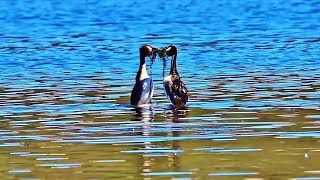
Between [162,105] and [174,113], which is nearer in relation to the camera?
[174,113]

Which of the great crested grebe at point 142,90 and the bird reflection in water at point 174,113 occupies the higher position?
the great crested grebe at point 142,90

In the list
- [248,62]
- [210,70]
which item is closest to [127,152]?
[210,70]

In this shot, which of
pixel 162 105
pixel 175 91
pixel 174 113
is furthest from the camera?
pixel 162 105

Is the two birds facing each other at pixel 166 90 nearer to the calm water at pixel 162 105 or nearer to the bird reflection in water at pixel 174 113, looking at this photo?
the bird reflection in water at pixel 174 113

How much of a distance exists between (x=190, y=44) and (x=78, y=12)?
1933cm

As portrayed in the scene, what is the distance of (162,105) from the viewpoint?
66.5 ft

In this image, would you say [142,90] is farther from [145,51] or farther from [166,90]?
[145,51]

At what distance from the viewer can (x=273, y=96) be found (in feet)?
67.5

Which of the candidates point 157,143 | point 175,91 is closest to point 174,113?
point 175,91

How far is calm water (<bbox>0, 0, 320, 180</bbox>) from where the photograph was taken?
13636 millimetres

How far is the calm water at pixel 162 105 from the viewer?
13.6m

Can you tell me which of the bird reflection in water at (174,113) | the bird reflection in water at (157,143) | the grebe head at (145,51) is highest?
the grebe head at (145,51)

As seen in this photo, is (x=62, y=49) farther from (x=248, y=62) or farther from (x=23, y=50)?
(x=248, y=62)

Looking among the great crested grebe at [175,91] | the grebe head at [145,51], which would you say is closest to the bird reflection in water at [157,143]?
the great crested grebe at [175,91]
